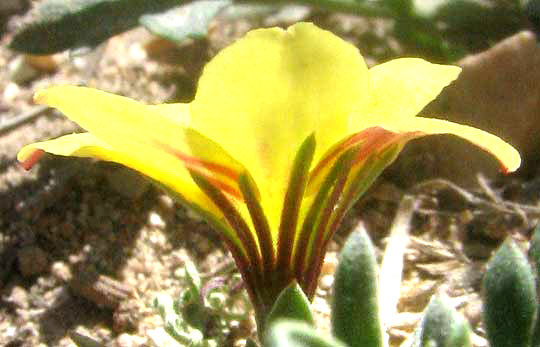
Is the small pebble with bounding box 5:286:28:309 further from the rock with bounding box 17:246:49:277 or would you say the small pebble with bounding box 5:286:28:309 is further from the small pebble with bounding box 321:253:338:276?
the small pebble with bounding box 321:253:338:276

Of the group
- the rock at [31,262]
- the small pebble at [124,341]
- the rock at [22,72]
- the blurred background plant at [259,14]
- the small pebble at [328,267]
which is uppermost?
the blurred background plant at [259,14]

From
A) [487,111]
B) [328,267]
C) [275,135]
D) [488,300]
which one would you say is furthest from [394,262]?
[275,135]

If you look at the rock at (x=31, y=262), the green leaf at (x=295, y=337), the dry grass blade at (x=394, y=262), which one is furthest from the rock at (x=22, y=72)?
the green leaf at (x=295, y=337)

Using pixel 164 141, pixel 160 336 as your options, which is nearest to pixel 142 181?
pixel 160 336

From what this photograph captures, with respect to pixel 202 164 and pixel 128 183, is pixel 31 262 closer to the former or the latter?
pixel 128 183

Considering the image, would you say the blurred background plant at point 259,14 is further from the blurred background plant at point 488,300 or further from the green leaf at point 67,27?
the blurred background plant at point 488,300

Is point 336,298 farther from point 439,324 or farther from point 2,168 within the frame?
point 2,168
